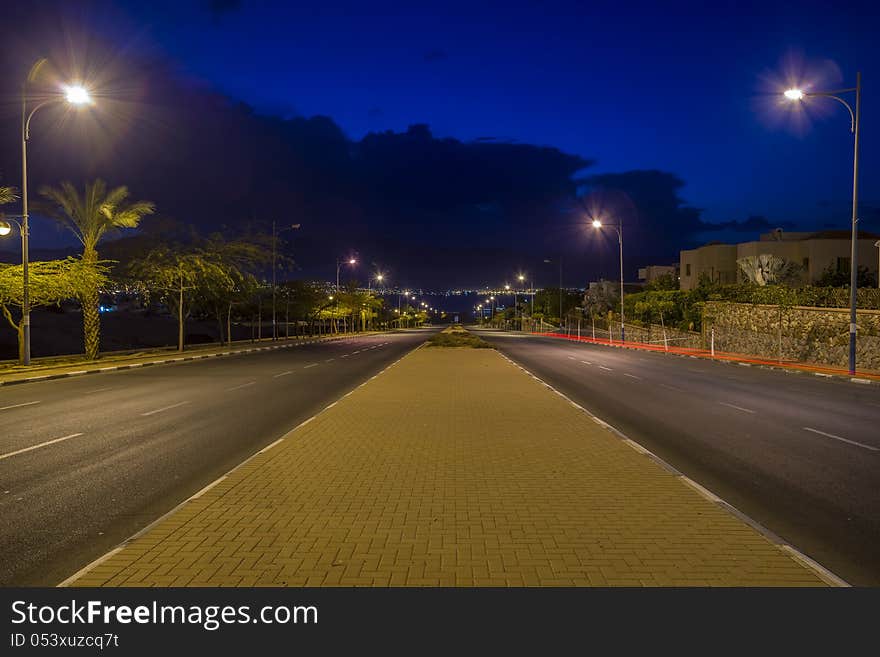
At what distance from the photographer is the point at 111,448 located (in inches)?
391

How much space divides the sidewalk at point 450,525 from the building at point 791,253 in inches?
1761

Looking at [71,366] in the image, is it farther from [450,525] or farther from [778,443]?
[778,443]

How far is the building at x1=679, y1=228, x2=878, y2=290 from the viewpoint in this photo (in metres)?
52.5

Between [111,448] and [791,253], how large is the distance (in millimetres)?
59560

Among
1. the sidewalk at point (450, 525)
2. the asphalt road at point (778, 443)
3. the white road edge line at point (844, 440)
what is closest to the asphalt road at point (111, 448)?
the sidewalk at point (450, 525)

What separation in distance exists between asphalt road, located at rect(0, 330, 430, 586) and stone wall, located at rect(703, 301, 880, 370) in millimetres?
20976

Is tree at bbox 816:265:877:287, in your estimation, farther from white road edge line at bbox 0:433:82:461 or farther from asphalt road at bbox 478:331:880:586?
white road edge line at bbox 0:433:82:461

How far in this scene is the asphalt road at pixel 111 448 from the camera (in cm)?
577

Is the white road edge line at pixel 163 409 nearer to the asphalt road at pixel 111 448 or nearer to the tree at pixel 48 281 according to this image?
the asphalt road at pixel 111 448

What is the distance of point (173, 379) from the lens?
70.8 feet

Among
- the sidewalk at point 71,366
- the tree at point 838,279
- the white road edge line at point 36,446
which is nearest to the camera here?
the white road edge line at point 36,446

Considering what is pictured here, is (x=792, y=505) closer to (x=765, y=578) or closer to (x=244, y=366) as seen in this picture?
(x=765, y=578)

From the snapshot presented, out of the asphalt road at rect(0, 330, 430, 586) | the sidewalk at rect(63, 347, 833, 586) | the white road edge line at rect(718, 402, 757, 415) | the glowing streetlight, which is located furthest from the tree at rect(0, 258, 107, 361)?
the white road edge line at rect(718, 402, 757, 415)
